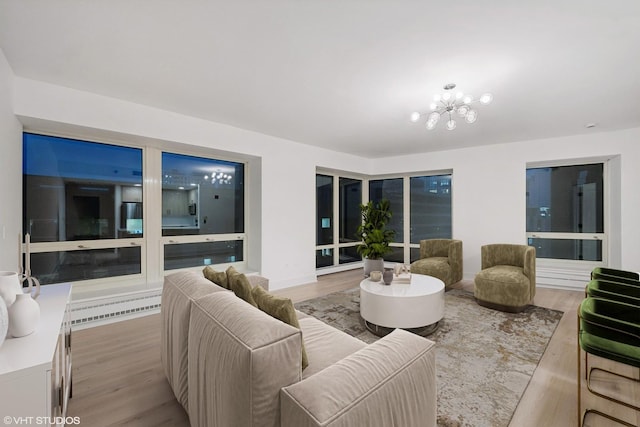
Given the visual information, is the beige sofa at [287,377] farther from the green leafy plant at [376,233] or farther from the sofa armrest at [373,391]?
the green leafy plant at [376,233]

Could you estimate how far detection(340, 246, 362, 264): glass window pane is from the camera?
663 centimetres

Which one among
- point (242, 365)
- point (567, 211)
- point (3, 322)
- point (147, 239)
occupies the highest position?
point (567, 211)

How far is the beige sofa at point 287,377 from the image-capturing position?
100 centimetres

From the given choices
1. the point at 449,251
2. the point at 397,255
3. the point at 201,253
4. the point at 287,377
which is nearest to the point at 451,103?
the point at 449,251

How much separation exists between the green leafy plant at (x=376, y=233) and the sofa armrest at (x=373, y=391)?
429 cm

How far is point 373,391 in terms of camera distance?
107 cm

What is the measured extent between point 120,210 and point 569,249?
725 cm

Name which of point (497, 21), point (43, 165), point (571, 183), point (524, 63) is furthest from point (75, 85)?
point (571, 183)

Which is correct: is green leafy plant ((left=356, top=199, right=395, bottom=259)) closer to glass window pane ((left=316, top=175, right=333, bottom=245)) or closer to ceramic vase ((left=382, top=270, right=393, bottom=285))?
glass window pane ((left=316, top=175, right=333, bottom=245))

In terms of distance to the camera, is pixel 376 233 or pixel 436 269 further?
pixel 376 233

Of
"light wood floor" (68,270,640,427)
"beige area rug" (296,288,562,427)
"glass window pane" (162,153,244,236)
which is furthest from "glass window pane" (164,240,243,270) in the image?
"beige area rug" (296,288,562,427)

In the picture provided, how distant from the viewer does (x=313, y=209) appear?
5359mm

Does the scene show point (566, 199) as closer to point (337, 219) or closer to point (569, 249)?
point (569, 249)

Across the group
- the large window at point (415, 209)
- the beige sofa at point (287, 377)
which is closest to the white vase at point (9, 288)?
the beige sofa at point (287, 377)
